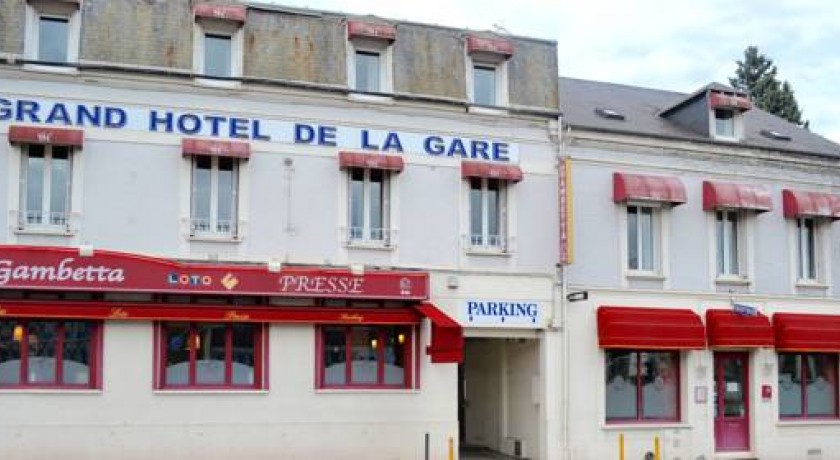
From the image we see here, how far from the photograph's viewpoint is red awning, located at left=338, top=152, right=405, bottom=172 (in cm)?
2125

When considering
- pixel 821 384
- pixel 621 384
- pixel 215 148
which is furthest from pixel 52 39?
pixel 821 384

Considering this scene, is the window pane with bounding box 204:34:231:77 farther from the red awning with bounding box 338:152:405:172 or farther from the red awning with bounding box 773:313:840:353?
the red awning with bounding box 773:313:840:353

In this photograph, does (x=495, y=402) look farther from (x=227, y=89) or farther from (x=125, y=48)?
(x=125, y=48)

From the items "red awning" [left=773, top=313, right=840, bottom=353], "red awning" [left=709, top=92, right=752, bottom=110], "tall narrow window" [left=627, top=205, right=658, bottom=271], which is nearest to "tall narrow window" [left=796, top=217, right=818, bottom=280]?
"red awning" [left=773, top=313, right=840, bottom=353]

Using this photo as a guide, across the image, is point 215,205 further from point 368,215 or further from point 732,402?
point 732,402

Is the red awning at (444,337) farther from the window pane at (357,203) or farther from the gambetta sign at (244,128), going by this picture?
the gambetta sign at (244,128)

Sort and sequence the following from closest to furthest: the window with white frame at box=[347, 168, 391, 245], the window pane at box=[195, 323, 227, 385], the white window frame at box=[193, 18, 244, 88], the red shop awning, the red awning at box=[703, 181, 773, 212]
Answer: the red shop awning < the window pane at box=[195, 323, 227, 385] < the white window frame at box=[193, 18, 244, 88] < the window with white frame at box=[347, 168, 391, 245] < the red awning at box=[703, 181, 773, 212]

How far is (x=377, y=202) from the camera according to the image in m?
22.0

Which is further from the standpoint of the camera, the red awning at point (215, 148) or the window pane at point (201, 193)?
the window pane at point (201, 193)

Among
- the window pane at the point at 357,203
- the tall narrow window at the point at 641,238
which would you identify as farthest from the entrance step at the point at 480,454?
the window pane at the point at 357,203

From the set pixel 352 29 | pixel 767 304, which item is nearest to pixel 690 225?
pixel 767 304

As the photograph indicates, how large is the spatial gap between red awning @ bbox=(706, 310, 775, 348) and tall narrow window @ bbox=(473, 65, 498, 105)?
7.37 m

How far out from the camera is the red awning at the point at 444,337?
813 inches

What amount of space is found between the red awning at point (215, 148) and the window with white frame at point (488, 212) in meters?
5.23
